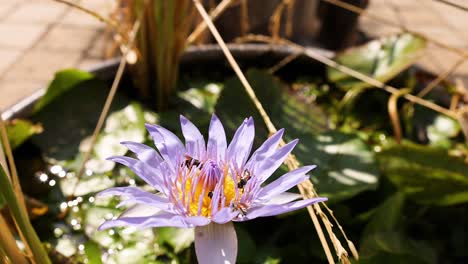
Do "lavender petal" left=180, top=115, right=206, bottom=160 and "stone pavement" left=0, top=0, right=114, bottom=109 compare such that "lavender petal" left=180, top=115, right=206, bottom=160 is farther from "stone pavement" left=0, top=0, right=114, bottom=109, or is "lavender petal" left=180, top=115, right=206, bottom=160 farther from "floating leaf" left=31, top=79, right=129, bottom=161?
"stone pavement" left=0, top=0, right=114, bottom=109

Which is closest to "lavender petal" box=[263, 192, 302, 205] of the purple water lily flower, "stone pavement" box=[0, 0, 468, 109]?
the purple water lily flower

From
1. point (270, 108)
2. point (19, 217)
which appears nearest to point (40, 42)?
point (270, 108)

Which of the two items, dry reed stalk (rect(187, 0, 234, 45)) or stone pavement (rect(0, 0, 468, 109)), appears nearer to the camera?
dry reed stalk (rect(187, 0, 234, 45))

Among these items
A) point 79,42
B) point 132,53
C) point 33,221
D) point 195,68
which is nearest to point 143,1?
point 132,53

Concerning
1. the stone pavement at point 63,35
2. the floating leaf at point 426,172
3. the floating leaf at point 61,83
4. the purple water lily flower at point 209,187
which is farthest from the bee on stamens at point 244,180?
the stone pavement at point 63,35

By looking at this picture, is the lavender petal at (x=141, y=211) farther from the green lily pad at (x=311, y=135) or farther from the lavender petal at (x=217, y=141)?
the green lily pad at (x=311, y=135)

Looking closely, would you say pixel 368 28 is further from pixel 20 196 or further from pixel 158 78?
pixel 20 196

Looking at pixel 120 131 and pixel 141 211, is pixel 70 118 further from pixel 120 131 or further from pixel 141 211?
pixel 141 211
